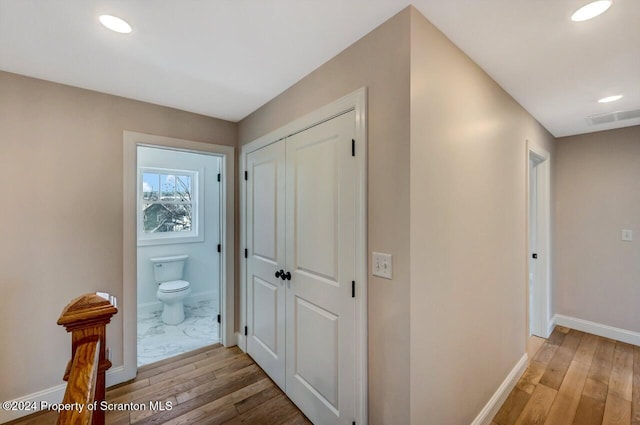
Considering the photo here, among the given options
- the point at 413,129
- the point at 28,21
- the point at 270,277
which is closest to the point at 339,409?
the point at 270,277

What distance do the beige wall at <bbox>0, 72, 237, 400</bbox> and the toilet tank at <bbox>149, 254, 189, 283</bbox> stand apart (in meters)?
1.49

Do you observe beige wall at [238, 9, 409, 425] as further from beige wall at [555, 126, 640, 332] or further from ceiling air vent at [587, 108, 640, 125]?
beige wall at [555, 126, 640, 332]

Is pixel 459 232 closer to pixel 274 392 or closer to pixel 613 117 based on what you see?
pixel 274 392

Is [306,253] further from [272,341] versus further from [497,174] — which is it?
[497,174]

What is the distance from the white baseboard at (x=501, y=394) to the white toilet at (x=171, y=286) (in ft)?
10.5

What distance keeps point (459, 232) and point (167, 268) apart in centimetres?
364

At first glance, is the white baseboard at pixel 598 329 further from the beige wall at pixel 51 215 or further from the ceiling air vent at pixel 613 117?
the beige wall at pixel 51 215

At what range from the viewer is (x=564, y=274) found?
3301 millimetres

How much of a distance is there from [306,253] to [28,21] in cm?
192

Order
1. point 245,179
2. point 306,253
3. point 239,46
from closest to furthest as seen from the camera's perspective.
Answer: point 239,46, point 306,253, point 245,179

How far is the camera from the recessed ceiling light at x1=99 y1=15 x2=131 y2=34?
133 cm

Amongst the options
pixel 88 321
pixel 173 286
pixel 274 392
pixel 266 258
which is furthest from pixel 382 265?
pixel 173 286

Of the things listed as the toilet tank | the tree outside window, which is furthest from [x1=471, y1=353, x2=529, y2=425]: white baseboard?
the tree outside window

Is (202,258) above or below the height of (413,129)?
below
